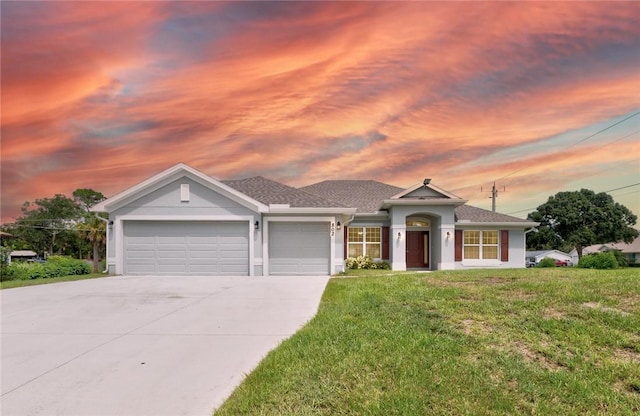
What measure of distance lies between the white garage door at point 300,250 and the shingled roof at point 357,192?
4.64m

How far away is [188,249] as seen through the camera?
53.5 feet

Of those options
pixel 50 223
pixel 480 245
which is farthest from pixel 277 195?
pixel 50 223

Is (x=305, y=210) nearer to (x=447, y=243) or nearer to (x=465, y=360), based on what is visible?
(x=447, y=243)

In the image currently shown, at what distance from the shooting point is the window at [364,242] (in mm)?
20766

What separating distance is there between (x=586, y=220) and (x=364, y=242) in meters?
35.3

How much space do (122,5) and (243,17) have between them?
2917mm

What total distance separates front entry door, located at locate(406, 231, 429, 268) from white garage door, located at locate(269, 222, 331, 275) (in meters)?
6.55

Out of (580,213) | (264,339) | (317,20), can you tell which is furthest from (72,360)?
(580,213)

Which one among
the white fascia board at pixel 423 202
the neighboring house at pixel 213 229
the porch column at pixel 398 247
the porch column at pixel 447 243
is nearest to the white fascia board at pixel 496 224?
the porch column at pixel 447 243

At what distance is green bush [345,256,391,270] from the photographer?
1997cm

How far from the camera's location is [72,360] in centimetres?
496

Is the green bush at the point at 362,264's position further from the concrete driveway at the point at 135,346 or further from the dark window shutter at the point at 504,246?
the concrete driveway at the point at 135,346

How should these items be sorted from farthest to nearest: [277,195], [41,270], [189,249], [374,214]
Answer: [374,214], [277,195], [189,249], [41,270]

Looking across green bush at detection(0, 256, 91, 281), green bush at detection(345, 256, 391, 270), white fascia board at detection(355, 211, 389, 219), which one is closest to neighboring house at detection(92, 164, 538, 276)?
green bush at detection(0, 256, 91, 281)
